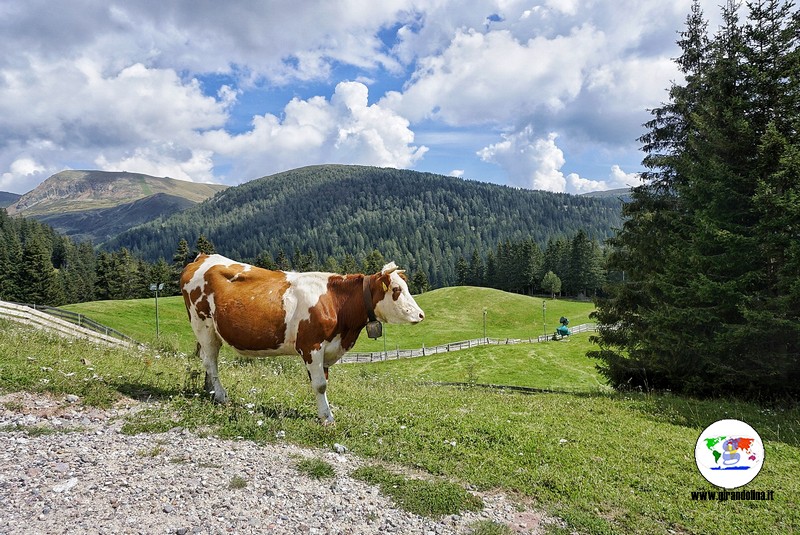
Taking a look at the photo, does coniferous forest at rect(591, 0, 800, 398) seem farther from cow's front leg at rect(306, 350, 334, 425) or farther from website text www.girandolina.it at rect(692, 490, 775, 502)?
cow's front leg at rect(306, 350, 334, 425)

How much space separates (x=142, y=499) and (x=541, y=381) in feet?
130

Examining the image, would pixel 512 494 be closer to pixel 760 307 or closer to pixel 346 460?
pixel 346 460

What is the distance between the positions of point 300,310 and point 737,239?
12.5m

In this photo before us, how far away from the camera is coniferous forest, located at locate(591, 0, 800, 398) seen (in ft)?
38.7

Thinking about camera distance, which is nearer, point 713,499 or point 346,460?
point 713,499

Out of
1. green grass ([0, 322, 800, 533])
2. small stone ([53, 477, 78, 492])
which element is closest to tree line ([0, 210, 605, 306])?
green grass ([0, 322, 800, 533])

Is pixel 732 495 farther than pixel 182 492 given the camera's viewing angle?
Yes

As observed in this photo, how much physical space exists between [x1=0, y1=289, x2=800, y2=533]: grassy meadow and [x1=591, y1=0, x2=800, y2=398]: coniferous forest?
1.43 metres

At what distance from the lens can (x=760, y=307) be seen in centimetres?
1196

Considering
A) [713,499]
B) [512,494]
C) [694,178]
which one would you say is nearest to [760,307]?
[694,178]

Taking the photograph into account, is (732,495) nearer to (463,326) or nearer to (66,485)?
(66,485)

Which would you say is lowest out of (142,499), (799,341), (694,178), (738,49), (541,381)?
(541,381)

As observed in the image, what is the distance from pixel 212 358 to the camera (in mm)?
8695

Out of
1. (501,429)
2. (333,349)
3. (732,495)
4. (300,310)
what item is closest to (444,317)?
(501,429)
